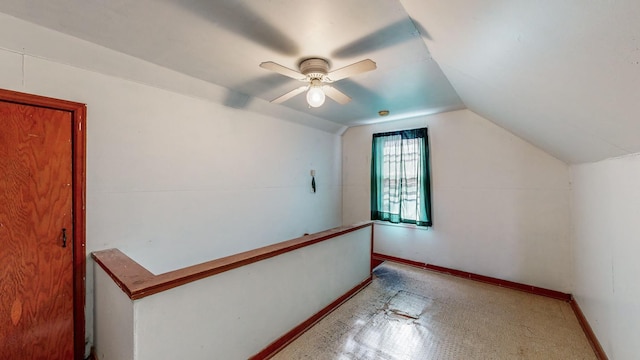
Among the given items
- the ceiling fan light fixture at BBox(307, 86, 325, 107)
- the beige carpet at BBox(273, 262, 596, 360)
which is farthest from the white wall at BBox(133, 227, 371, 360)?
the ceiling fan light fixture at BBox(307, 86, 325, 107)

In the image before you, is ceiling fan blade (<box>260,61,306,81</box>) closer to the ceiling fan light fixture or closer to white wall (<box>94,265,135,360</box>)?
the ceiling fan light fixture

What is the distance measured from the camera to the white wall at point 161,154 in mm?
1793

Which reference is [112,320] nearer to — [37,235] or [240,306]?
[240,306]

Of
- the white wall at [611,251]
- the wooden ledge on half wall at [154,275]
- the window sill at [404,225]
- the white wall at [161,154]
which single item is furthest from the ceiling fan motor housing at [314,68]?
the window sill at [404,225]

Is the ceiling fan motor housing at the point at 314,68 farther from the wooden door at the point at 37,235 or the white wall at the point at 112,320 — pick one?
the white wall at the point at 112,320

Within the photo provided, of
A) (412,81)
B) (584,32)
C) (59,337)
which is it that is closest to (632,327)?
(584,32)

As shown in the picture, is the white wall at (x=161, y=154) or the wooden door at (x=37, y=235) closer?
the wooden door at (x=37, y=235)

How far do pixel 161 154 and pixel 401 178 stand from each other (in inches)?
126

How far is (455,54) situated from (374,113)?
193 centimetres

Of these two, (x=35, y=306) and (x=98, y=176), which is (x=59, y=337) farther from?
(x=98, y=176)

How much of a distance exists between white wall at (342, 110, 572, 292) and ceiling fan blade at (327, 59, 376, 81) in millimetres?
2267

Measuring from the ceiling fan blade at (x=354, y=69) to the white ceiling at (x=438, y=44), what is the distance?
0.56 feet

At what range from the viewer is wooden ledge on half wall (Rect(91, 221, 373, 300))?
124cm

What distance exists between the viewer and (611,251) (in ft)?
5.71
